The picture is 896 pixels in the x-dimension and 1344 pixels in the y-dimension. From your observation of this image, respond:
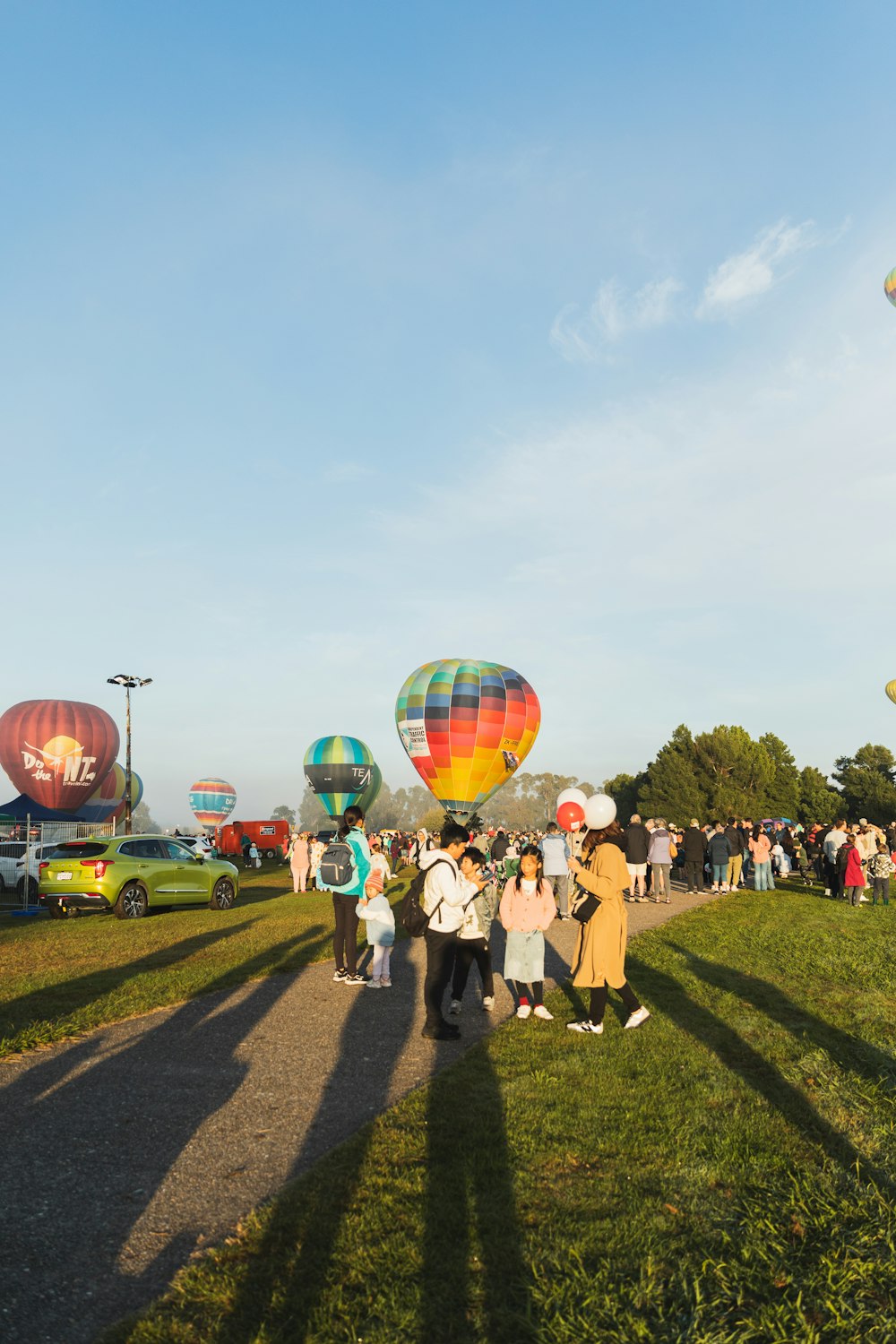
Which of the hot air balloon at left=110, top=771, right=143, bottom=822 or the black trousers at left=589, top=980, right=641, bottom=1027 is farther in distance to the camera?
the hot air balloon at left=110, top=771, right=143, bottom=822

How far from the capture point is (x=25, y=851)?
72.2ft

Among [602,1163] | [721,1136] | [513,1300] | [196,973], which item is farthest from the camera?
[196,973]

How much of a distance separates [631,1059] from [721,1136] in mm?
1679

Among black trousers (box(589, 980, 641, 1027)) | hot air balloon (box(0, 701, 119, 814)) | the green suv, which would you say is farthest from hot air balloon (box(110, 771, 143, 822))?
black trousers (box(589, 980, 641, 1027))

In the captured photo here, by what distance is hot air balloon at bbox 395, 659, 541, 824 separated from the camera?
131 feet

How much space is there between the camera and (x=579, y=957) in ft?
26.2

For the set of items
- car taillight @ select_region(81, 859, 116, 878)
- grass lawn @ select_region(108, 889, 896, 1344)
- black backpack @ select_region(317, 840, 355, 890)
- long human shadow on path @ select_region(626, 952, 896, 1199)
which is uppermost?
black backpack @ select_region(317, 840, 355, 890)

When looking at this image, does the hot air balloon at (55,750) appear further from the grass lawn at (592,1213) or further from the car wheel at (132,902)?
the grass lawn at (592,1213)

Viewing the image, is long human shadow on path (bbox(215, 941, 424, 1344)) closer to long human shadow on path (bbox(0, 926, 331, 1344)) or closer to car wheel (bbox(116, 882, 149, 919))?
long human shadow on path (bbox(0, 926, 331, 1344))

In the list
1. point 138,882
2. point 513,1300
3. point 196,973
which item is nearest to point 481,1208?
point 513,1300

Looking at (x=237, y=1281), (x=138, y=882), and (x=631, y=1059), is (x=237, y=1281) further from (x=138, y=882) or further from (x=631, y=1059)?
(x=138, y=882)

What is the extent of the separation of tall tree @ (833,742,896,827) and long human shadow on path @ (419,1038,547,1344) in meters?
71.4

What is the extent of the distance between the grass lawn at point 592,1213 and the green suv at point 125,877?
40.0 ft

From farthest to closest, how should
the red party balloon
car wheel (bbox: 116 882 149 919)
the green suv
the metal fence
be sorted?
the metal fence → the red party balloon → car wheel (bbox: 116 882 149 919) → the green suv
